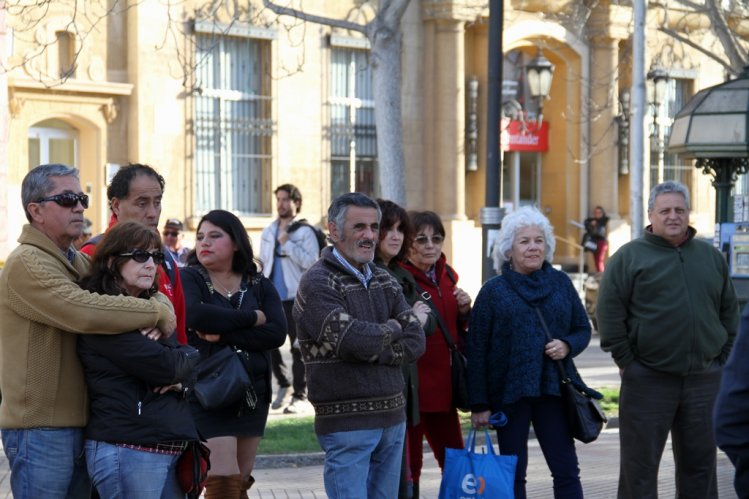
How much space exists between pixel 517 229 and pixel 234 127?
17655 millimetres

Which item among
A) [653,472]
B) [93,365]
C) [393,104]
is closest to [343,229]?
[93,365]

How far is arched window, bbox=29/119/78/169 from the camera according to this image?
2217 cm

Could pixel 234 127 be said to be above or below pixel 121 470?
above

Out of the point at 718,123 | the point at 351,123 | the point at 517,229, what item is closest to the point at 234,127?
the point at 351,123

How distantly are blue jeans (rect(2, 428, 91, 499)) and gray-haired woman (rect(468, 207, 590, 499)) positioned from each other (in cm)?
260

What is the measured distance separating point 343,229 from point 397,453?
3.57 feet

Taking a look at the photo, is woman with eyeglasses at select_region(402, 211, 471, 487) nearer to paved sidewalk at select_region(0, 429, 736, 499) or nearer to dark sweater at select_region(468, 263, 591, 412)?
dark sweater at select_region(468, 263, 591, 412)

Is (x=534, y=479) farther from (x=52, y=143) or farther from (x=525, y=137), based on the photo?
(x=525, y=137)

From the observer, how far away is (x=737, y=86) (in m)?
11.5

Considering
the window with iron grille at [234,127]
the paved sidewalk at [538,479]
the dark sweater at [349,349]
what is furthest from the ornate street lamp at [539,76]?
the dark sweater at [349,349]

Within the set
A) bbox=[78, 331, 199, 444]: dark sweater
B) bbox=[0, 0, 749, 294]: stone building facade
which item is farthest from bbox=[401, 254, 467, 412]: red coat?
bbox=[0, 0, 749, 294]: stone building facade

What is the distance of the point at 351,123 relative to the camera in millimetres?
26281

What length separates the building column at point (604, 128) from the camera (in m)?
29.8

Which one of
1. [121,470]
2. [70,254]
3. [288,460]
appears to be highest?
[70,254]
